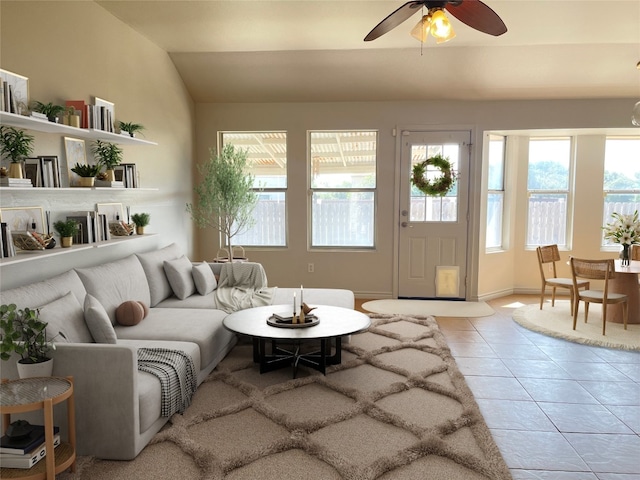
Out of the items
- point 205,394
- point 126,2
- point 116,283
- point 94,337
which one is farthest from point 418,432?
point 126,2

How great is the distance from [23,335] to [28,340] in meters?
0.06

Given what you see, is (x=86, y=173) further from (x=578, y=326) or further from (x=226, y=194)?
(x=578, y=326)

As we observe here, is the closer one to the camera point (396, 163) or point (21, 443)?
point (21, 443)

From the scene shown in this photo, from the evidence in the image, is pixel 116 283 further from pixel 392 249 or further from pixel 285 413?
pixel 392 249

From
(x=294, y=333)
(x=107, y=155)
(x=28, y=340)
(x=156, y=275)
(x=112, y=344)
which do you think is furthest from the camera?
(x=156, y=275)

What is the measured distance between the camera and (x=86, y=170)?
135 inches

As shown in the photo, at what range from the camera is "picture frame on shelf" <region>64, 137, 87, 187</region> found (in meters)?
3.40

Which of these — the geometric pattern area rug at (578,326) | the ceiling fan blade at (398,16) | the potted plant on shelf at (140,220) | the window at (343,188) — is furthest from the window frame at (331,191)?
the ceiling fan blade at (398,16)

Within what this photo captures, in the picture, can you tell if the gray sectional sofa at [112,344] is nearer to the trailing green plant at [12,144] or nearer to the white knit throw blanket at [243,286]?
the white knit throw blanket at [243,286]

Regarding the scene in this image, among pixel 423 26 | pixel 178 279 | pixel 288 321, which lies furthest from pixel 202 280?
pixel 423 26

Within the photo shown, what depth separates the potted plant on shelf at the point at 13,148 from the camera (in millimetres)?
2715

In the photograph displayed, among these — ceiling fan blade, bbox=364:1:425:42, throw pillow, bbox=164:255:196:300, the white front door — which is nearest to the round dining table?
the white front door

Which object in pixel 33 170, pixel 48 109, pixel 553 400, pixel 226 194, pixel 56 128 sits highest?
pixel 48 109

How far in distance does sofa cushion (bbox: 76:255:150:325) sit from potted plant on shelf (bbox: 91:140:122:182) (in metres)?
0.71
